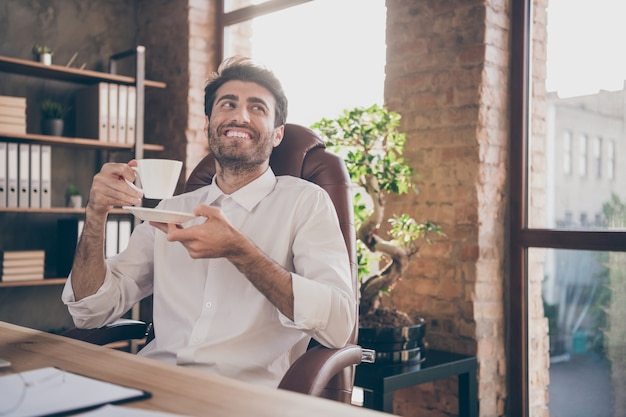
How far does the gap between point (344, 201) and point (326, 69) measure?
176 cm

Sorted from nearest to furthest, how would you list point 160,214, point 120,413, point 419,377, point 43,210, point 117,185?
1. point 120,413
2. point 160,214
3. point 117,185
4. point 419,377
5. point 43,210

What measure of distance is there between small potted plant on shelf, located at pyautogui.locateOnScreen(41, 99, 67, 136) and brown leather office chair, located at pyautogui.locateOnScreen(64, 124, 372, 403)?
177cm

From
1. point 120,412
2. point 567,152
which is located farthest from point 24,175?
point 120,412

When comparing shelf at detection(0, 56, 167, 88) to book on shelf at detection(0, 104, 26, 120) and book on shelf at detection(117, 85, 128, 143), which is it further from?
book on shelf at detection(0, 104, 26, 120)

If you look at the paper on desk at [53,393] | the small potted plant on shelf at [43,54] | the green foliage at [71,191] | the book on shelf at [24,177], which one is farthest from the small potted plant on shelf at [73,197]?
the paper on desk at [53,393]

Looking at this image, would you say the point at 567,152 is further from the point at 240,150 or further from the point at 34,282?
the point at 34,282

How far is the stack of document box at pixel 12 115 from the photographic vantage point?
126 inches

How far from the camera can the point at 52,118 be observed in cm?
346

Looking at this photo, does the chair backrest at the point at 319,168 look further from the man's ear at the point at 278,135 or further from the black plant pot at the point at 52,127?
the black plant pot at the point at 52,127

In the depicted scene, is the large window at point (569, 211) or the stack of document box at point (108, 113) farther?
the stack of document box at point (108, 113)

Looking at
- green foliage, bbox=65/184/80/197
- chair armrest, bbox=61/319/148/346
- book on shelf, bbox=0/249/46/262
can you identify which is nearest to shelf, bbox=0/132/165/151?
green foliage, bbox=65/184/80/197

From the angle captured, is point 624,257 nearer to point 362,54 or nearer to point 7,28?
point 362,54

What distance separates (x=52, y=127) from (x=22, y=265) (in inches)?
28.3

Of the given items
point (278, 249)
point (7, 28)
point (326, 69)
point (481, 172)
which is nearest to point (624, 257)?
point (481, 172)
